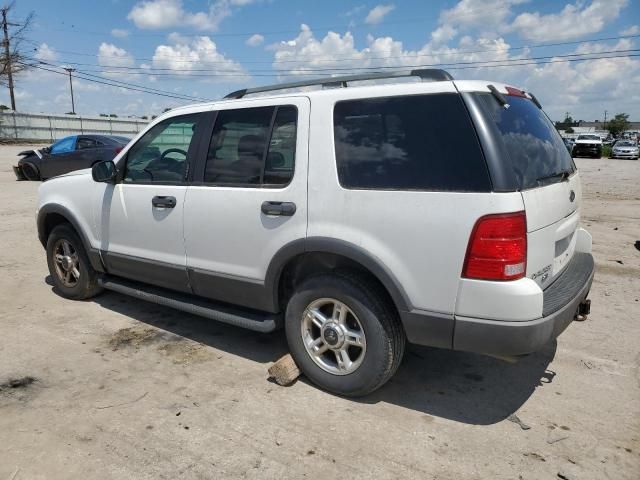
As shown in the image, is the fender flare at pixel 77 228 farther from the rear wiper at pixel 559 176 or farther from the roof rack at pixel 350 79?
the rear wiper at pixel 559 176

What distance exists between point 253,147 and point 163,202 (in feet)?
3.14

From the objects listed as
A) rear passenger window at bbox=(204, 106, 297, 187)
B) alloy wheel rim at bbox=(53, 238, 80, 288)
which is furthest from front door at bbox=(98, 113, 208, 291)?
alloy wheel rim at bbox=(53, 238, 80, 288)

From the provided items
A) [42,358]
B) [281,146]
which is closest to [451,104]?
[281,146]

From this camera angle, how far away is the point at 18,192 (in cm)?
1394

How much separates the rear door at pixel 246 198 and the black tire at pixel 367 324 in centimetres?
36

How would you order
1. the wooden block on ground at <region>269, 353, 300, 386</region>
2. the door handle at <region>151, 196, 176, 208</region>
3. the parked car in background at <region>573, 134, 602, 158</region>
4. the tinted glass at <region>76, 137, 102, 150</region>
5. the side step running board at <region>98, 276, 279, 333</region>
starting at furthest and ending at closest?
the parked car in background at <region>573, 134, 602, 158</region>, the tinted glass at <region>76, 137, 102, 150</region>, the door handle at <region>151, 196, 176, 208</region>, the side step running board at <region>98, 276, 279, 333</region>, the wooden block on ground at <region>269, 353, 300, 386</region>

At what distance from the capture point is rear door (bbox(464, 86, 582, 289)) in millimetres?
2779

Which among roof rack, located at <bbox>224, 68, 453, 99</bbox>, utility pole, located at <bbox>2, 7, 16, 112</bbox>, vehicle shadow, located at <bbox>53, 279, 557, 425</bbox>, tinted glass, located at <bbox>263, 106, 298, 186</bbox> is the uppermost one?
utility pole, located at <bbox>2, 7, 16, 112</bbox>

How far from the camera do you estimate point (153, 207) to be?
166 inches

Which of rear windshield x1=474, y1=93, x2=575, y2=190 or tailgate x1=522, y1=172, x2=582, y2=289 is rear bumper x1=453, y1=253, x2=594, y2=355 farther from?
rear windshield x1=474, y1=93, x2=575, y2=190

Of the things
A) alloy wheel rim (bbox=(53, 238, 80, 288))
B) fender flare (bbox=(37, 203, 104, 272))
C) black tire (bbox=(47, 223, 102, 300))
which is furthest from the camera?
alloy wheel rim (bbox=(53, 238, 80, 288))

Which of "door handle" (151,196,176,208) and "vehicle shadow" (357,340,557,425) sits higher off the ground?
"door handle" (151,196,176,208)

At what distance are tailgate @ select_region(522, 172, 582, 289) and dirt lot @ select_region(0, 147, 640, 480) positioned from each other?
2.88ft

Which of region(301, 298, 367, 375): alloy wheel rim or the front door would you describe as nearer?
region(301, 298, 367, 375): alloy wheel rim
